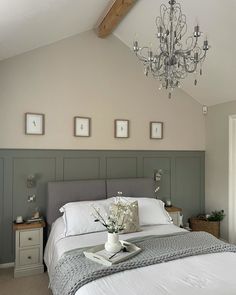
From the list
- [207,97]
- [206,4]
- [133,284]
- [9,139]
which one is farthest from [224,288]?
[207,97]

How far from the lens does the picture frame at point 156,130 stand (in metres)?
4.24

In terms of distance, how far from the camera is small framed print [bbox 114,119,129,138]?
3.99m

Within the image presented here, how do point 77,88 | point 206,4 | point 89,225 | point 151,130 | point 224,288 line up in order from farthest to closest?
1. point 151,130
2. point 77,88
3. point 89,225
4. point 206,4
5. point 224,288

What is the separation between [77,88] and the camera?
12.3 ft

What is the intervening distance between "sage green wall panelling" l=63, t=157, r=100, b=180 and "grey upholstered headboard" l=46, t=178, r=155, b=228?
0.14 m

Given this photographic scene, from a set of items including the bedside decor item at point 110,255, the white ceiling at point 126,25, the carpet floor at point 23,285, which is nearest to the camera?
the bedside decor item at point 110,255

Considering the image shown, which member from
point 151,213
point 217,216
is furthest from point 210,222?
point 151,213

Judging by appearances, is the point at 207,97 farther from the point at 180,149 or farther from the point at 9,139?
the point at 9,139

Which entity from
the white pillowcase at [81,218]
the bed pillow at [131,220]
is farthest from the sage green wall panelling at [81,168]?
the bed pillow at [131,220]

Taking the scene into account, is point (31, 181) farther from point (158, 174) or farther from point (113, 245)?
point (158, 174)

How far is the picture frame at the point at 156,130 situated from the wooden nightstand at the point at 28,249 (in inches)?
86.2

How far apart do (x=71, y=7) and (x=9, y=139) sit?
180cm

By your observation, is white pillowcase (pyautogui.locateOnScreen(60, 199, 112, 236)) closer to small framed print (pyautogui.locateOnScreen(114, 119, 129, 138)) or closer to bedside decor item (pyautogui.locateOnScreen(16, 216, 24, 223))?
bedside decor item (pyautogui.locateOnScreen(16, 216, 24, 223))

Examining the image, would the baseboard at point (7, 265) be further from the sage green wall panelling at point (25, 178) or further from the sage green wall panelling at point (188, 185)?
the sage green wall panelling at point (188, 185)
